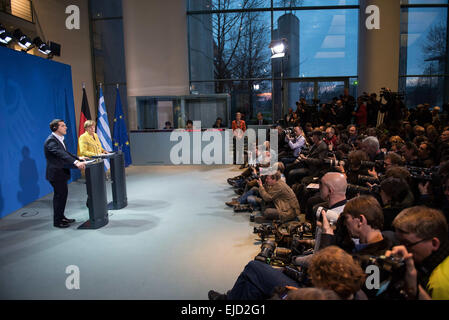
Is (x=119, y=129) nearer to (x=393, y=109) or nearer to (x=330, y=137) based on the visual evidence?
(x=330, y=137)

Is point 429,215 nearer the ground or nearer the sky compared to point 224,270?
nearer the sky

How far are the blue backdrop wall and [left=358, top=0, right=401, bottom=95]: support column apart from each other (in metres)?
9.07

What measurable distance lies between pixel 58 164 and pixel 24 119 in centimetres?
203

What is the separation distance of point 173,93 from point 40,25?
4175 mm

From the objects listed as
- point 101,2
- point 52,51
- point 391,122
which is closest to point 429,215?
point 391,122

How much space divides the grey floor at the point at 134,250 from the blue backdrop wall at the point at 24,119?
325 mm

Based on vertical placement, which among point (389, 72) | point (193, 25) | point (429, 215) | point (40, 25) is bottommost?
point (429, 215)

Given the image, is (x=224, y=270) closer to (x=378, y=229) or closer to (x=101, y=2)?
(x=378, y=229)

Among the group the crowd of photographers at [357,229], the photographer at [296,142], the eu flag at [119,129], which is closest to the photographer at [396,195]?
the crowd of photographers at [357,229]

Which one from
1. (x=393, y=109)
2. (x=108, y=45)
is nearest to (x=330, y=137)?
(x=393, y=109)

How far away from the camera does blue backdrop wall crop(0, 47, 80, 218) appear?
213 inches

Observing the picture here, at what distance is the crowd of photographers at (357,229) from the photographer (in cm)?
149

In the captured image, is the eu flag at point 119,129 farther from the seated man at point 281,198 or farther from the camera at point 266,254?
the camera at point 266,254

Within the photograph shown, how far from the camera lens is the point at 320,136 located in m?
5.42
